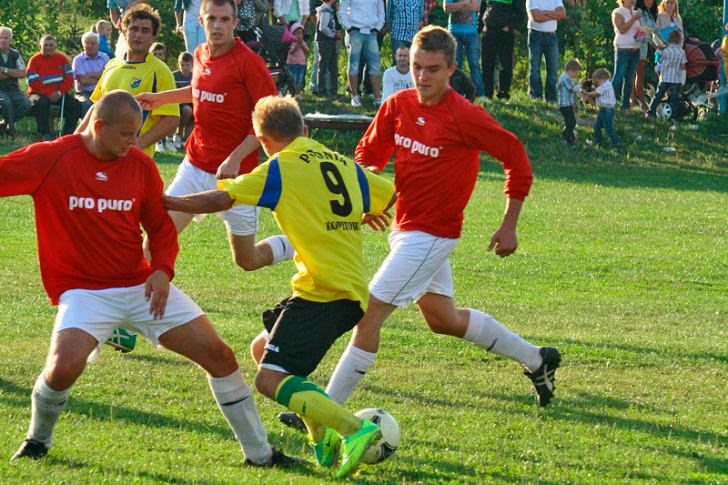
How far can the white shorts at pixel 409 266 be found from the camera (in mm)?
7188

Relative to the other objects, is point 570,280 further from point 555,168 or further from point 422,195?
point 555,168

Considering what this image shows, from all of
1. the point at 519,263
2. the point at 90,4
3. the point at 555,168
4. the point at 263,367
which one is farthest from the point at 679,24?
the point at 263,367

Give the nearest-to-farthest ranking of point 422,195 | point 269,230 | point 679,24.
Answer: point 422,195
point 269,230
point 679,24

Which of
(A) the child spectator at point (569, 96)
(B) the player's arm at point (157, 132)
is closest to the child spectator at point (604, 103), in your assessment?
(A) the child spectator at point (569, 96)

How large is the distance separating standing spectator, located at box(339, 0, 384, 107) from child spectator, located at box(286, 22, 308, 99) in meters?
0.99

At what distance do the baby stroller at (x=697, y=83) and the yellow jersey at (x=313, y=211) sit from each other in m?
19.4

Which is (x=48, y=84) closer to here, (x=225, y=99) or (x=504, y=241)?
(x=225, y=99)

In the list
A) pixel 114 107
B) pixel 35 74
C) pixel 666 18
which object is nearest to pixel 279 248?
pixel 114 107

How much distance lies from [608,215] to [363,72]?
806 cm

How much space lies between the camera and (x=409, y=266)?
23.8 ft

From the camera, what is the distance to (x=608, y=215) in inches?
703

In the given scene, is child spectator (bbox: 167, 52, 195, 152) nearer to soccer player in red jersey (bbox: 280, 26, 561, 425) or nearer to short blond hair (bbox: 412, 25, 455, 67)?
soccer player in red jersey (bbox: 280, 26, 561, 425)

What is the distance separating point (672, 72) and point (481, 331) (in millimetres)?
17125

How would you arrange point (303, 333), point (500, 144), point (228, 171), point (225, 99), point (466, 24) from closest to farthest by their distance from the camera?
point (303, 333)
point (500, 144)
point (228, 171)
point (225, 99)
point (466, 24)
